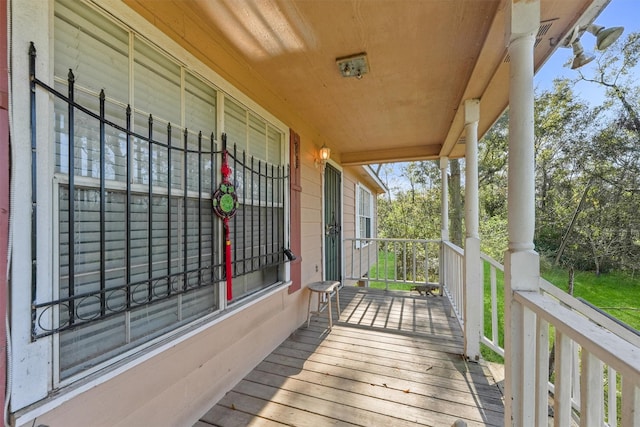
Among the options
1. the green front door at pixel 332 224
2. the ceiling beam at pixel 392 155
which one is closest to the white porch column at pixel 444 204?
the ceiling beam at pixel 392 155

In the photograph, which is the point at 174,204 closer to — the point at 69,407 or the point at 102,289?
Answer: the point at 102,289

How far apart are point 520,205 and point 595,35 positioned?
4.10ft

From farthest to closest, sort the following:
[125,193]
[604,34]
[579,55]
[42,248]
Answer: [579,55]
[604,34]
[125,193]
[42,248]

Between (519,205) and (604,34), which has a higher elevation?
(604,34)

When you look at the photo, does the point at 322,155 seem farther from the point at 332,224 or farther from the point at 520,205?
the point at 520,205

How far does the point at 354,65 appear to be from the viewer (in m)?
2.17

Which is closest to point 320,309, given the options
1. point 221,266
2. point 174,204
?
point 221,266

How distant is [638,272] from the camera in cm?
487

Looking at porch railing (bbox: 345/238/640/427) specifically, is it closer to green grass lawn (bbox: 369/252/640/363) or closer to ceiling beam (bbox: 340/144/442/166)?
ceiling beam (bbox: 340/144/442/166)

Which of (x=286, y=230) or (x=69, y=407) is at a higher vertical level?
(x=286, y=230)

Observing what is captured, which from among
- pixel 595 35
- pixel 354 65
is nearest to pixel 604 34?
pixel 595 35

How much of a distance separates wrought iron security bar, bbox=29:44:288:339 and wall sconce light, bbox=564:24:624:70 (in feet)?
7.88

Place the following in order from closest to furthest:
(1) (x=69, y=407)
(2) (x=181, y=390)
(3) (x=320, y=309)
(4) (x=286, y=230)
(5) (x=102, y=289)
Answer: (1) (x=69, y=407) < (5) (x=102, y=289) < (2) (x=181, y=390) < (4) (x=286, y=230) < (3) (x=320, y=309)

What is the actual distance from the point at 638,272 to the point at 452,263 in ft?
13.2
